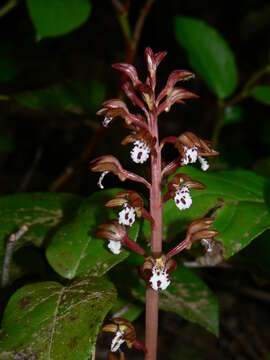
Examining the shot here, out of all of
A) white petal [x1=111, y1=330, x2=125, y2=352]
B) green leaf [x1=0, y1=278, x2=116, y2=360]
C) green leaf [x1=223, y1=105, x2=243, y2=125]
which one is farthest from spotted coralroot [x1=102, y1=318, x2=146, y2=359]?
green leaf [x1=223, y1=105, x2=243, y2=125]

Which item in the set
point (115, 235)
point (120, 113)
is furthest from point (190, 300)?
point (120, 113)

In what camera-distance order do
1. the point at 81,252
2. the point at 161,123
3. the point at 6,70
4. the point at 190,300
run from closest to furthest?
the point at 81,252
the point at 190,300
the point at 6,70
the point at 161,123

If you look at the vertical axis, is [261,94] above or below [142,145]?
above

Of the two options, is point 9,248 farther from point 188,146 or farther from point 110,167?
point 188,146

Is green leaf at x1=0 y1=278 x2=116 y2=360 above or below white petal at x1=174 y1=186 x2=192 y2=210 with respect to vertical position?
below

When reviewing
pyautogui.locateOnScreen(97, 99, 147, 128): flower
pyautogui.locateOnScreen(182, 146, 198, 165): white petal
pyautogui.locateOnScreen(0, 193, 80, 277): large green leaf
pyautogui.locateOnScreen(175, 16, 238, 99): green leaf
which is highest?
pyautogui.locateOnScreen(175, 16, 238, 99): green leaf

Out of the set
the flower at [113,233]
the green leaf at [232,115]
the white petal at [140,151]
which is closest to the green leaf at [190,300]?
the flower at [113,233]

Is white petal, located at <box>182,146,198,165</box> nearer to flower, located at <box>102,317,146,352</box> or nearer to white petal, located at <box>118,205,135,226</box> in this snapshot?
white petal, located at <box>118,205,135,226</box>
